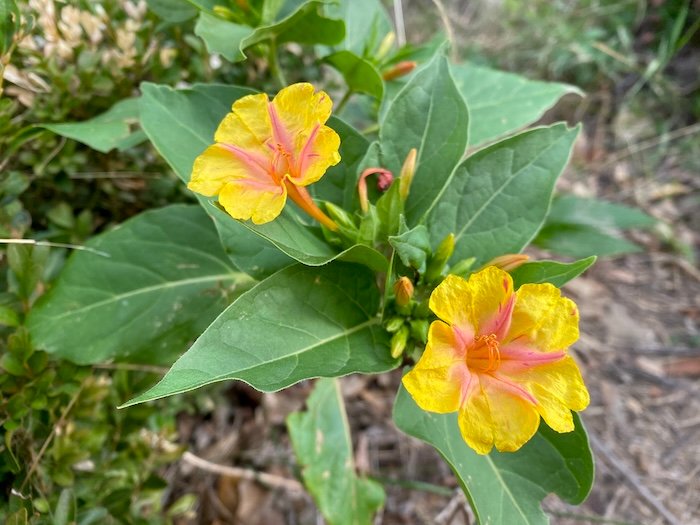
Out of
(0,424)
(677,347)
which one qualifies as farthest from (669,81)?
(0,424)

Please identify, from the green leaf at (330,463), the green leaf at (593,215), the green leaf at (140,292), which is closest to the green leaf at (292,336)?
the green leaf at (140,292)

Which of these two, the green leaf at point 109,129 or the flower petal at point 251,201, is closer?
the flower petal at point 251,201

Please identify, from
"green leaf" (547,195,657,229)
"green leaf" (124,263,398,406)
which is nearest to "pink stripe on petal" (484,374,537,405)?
"green leaf" (124,263,398,406)

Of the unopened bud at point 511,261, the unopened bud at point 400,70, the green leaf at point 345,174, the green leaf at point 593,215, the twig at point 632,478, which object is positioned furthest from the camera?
the green leaf at point 593,215

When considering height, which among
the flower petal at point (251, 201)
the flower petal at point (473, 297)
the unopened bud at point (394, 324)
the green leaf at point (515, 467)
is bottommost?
the green leaf at point (515, 467)

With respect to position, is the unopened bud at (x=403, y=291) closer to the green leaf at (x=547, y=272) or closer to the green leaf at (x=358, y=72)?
the green leaf at (x=547, y=272)

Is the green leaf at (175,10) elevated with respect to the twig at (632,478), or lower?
elevated

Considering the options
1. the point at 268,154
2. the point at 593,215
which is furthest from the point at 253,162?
the point at 593,215
